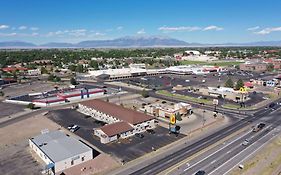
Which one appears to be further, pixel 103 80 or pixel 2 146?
pixel 103 80

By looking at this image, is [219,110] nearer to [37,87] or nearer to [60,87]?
[60,87]

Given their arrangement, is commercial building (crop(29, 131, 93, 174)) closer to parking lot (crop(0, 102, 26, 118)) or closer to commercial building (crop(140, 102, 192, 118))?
commercial building (crop(140, 102, 192, 118))

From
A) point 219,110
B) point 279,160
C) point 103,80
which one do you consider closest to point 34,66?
point 103,80

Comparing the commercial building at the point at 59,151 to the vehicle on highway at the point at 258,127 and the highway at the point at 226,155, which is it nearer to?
the highway at the point at 226,155

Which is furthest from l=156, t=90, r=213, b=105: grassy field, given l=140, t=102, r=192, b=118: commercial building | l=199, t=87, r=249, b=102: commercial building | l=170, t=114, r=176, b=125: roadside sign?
l=170, t=114, r=176, b=125: roadside sign

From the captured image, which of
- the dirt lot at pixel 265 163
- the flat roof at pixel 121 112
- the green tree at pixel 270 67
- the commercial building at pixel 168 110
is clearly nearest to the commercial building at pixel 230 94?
the commercial building at pixel 168 110

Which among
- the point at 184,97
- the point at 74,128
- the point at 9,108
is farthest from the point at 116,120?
the point at 9,108
